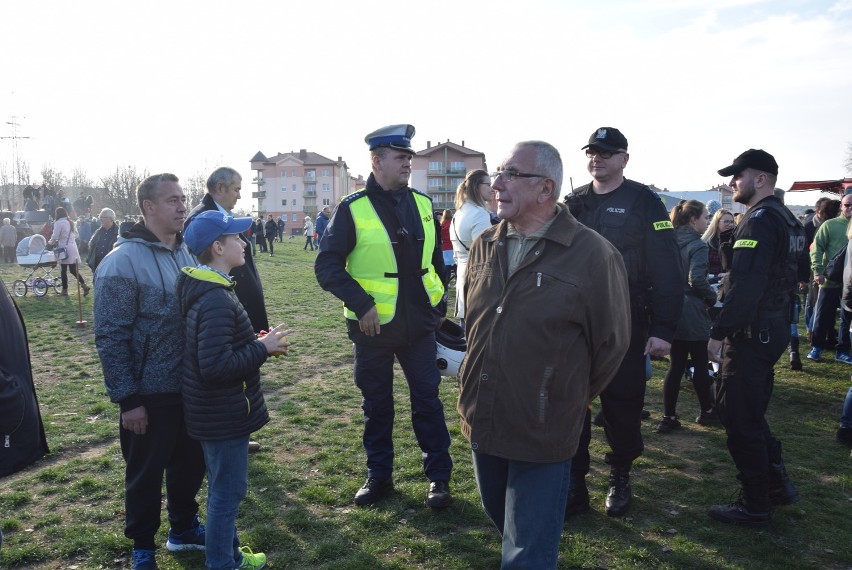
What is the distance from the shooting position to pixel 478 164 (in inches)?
3428

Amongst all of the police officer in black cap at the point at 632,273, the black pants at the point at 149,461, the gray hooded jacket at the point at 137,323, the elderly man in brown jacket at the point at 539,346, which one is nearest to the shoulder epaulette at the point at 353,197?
the gray hooded jacket at the point at 137,323

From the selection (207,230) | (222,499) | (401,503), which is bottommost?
(401,503)

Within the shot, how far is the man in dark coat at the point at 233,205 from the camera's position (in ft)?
16.3

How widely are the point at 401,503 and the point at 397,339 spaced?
1.13 m

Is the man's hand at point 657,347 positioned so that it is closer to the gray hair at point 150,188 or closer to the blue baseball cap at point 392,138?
the blue baseball cap at point 392,138

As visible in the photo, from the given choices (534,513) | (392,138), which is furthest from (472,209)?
(534,513)

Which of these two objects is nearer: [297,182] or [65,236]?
[65,236]

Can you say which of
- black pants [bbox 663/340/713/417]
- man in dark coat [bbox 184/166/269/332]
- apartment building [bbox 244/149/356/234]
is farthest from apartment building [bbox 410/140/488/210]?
man in dark coat [bbox 184/166/269/332]

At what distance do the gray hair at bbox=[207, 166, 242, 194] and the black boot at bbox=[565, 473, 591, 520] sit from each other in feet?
11.0

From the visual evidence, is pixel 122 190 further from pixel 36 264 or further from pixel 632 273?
pixel 632 273

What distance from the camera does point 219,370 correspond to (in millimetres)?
3061

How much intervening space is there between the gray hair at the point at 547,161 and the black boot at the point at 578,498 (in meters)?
2.32

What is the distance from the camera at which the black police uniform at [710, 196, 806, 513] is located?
3990 mm

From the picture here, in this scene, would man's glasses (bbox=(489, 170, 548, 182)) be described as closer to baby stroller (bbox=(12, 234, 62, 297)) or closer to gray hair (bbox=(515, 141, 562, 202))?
gray hair (bbox=(515, 141, 562, 202))
